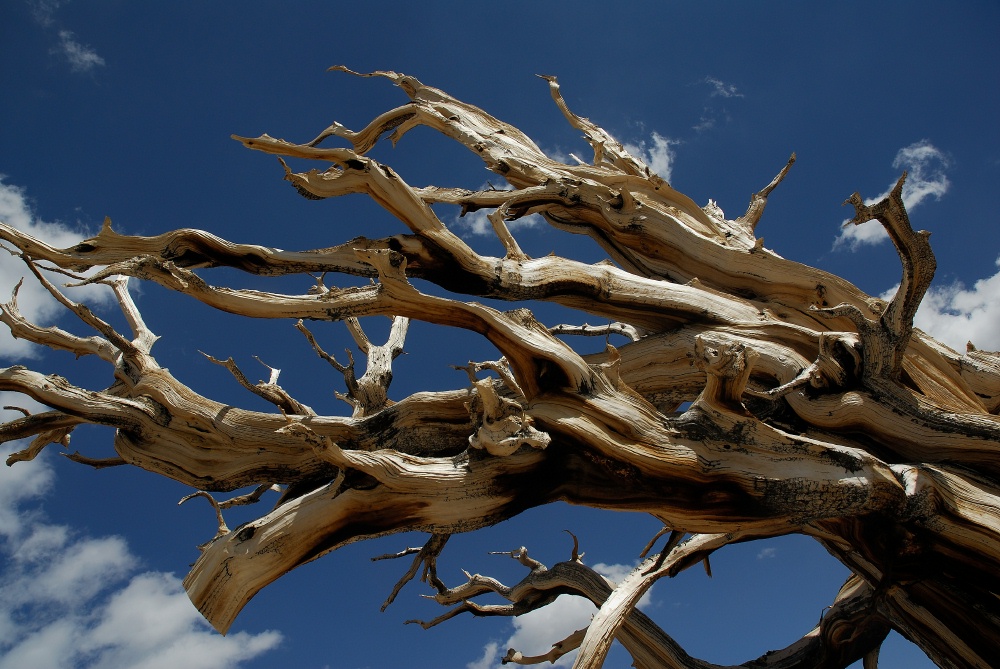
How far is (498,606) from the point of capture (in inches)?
214

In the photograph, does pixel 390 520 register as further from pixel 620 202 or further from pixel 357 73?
pixel 357 73

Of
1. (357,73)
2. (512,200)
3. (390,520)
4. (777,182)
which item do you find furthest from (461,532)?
(357,73)

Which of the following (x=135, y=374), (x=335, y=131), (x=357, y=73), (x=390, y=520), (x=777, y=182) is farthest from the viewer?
(x=357, y=73)

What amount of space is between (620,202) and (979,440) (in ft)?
7.86

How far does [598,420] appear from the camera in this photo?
2533 millimetres

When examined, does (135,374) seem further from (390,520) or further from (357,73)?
(357,73)

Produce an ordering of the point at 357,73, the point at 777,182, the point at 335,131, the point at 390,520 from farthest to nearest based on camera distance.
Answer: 1. the point at 357,73
2. the point at 335,131
3. the point at 777,182
4. the point at 390,520

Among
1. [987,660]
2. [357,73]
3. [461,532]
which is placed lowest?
[987,660]

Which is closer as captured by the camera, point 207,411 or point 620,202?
point 207,411

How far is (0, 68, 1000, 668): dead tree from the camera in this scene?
2.41 metres

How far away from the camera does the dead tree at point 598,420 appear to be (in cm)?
241

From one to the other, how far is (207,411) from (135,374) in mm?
459

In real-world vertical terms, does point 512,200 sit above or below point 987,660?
above

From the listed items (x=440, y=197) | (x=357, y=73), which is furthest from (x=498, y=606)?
(x=357, y=73)
